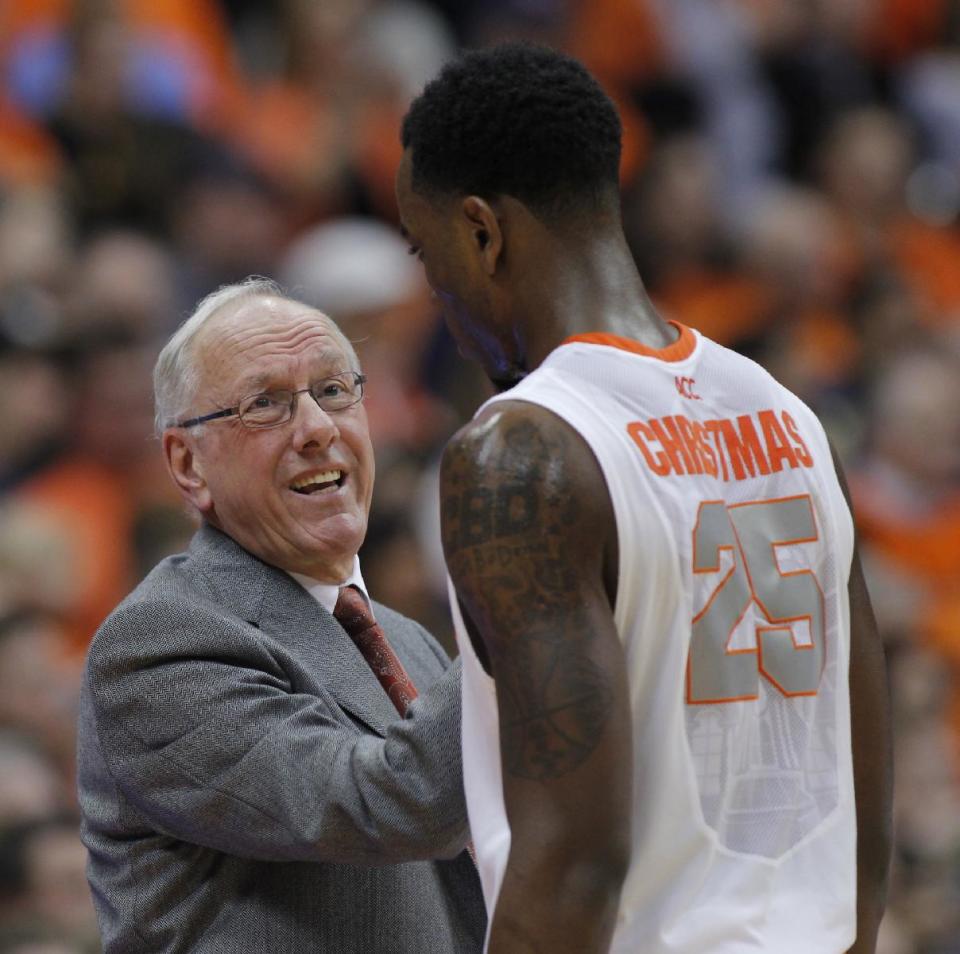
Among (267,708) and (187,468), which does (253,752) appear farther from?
(187,468)

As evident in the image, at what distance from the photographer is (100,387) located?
5285 mm

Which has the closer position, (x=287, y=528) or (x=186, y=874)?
(x=186, y=874)

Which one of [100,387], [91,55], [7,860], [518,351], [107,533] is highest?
[91,55]

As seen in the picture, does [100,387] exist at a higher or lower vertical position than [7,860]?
higher

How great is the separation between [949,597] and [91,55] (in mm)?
3405

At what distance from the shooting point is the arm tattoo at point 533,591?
1.92 metres

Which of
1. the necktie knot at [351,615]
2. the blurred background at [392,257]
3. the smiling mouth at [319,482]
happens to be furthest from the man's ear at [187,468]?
the blurred background at [392,257]

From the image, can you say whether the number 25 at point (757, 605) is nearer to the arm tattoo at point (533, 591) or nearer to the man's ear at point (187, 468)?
the arm tattoo at point (533, 591)

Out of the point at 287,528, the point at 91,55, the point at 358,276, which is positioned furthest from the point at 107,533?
the point at 287,528

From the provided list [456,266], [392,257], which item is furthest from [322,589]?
[392,257]

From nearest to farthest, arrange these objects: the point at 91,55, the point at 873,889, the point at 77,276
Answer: the point at 873,889
the point at 77,276
the point at 91,55

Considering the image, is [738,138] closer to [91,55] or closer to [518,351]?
[91,55]

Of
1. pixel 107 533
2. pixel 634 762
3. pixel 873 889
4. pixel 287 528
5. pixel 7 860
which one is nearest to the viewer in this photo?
pixel 634 762

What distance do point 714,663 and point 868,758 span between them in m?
0.38
